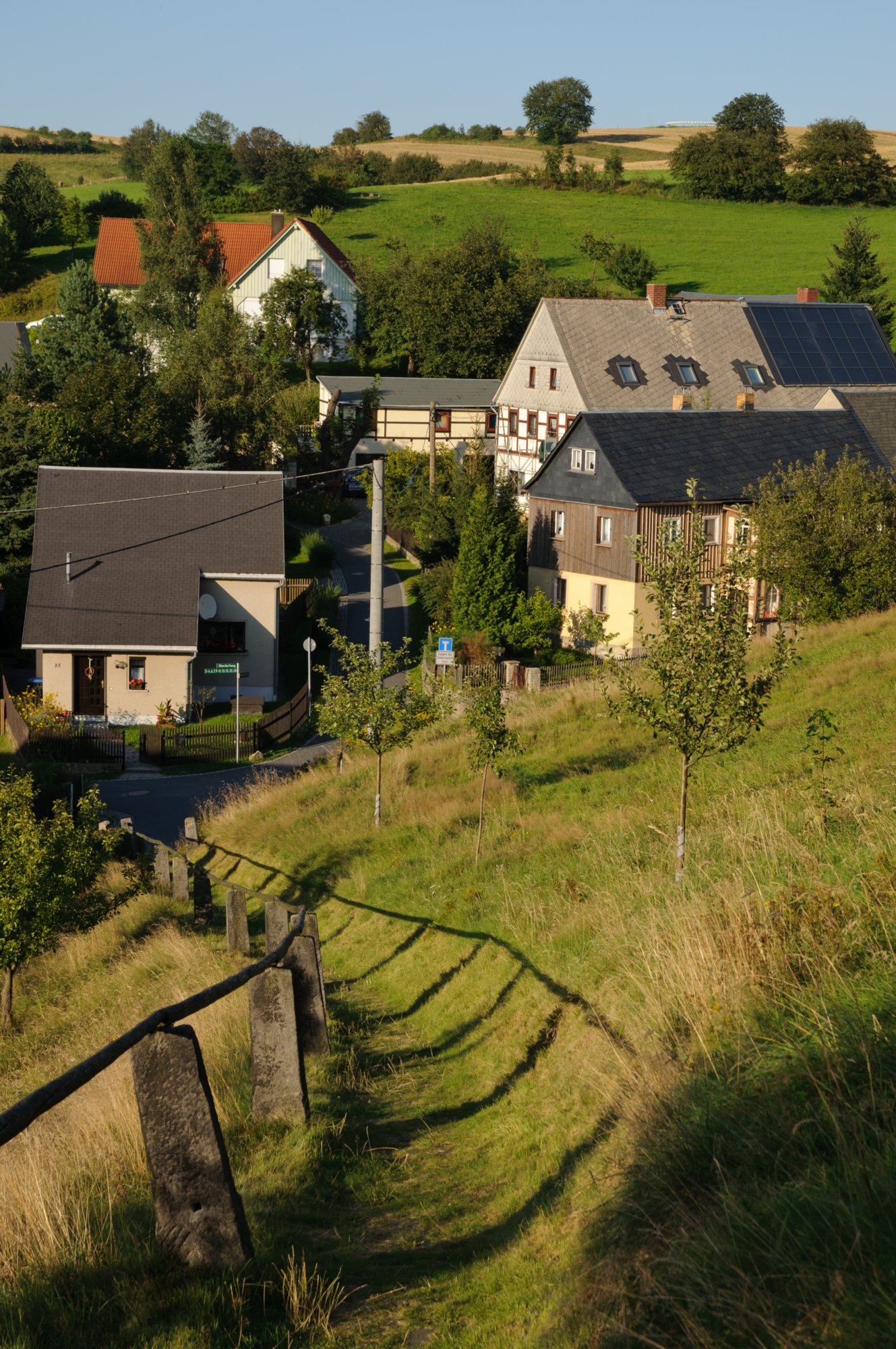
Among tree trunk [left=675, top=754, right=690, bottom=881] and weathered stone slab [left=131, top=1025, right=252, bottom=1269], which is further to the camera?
tree trunk [left=675, top=754, right=690, bottom=881]

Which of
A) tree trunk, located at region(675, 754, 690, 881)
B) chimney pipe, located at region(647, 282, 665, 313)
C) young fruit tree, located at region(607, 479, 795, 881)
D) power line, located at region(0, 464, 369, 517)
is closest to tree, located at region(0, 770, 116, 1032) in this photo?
young fruit tree, located at region(607, 479, 795, 881)

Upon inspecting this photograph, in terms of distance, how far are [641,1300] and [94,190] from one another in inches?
5050

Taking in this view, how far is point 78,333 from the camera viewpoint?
193ft

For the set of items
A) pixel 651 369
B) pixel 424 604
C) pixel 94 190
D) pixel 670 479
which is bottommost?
pixel 424 604

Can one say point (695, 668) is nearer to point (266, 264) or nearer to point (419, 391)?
point (419, 391)

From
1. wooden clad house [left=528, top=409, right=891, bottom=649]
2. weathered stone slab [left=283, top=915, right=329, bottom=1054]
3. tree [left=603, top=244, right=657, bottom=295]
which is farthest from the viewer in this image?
tree [left=603, top=244, right=657, bottom=295]

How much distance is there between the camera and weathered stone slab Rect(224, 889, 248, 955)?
1233cm

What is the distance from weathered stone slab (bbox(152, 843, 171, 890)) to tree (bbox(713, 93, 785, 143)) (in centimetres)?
10578

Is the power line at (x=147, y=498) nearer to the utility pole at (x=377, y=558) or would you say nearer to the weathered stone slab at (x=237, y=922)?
the utility pole at (x=377, y=558)

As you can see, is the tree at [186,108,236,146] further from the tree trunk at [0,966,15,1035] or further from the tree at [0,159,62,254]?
the tree trunk at [0,966,15,1035]

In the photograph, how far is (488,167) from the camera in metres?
123

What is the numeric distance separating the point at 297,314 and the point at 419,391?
1301 cm

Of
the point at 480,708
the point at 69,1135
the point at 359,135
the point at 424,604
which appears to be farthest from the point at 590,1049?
the point at 359,135

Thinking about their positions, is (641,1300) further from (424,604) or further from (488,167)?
(488,167)
